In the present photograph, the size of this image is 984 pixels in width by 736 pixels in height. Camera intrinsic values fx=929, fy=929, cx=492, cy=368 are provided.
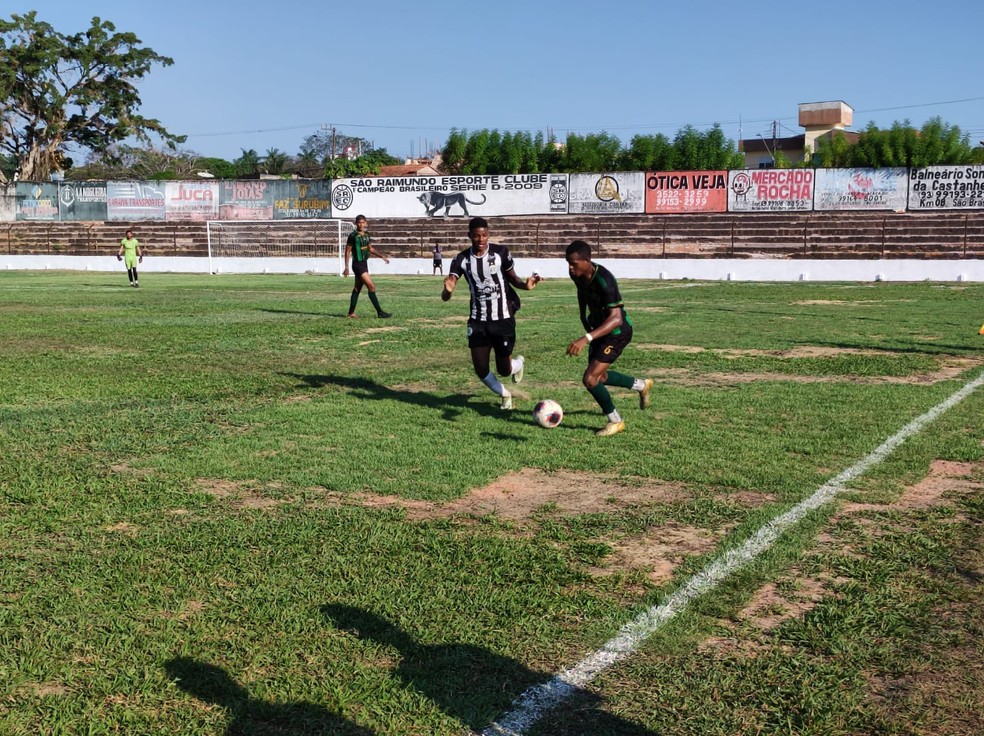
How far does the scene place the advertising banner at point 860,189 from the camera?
40.5 meters

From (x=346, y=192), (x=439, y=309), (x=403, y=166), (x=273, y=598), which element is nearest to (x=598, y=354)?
(x=273, y=598)

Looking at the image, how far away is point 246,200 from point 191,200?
A: 3312 millimetres

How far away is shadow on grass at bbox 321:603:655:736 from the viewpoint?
321 cm

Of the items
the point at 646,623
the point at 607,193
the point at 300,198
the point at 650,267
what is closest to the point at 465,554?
the point at 646,623

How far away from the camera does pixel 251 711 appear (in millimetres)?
3268

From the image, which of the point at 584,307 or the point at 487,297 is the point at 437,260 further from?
the point at 584,307

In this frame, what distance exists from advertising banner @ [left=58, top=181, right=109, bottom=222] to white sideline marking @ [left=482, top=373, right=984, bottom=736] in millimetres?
51420

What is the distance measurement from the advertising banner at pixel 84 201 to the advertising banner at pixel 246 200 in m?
6.94

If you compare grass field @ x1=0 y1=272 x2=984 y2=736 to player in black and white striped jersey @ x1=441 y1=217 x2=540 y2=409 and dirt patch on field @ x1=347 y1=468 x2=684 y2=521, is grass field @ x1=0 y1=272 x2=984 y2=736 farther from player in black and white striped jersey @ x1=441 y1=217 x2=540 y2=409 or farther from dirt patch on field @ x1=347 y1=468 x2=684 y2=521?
player in black and white striped jersey @ x1=441 y1=217 x2=540 y2=409

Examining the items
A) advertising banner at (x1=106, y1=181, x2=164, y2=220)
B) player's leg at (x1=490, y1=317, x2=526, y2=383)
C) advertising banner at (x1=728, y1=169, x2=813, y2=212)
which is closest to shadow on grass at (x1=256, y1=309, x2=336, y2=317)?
player's leg at (x1=490, y1=317, x2=526, y2=383)

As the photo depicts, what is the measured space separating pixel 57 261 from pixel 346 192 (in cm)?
1552

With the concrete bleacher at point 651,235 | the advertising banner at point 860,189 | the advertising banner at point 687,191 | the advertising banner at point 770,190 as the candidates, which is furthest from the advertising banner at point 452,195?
the advertising banner at point 860,189

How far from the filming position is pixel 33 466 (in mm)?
6621

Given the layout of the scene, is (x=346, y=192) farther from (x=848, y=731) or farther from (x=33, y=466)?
(x=848, y=731)
